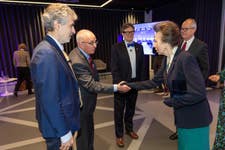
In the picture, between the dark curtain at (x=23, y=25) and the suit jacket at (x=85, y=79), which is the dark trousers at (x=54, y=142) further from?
the dark curtain at (x=23, y=25)

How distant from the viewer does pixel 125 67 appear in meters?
2.60

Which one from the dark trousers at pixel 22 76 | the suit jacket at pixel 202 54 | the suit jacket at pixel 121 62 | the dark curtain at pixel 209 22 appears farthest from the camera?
the dark trousers at pixel 22 76

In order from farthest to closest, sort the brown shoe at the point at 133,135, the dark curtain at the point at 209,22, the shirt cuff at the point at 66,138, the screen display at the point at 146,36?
1. the screen display at the point at 146,36
2. the dark curtain at the point at 209,22
3. the brown shoe at the point at 133,135
4. the shirt cuff at the point at 66,138

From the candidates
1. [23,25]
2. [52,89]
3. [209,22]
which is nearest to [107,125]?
[52,89]

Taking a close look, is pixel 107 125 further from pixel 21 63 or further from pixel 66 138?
pixel 21 63

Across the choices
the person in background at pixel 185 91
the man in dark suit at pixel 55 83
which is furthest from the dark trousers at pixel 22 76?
the person in background at pixel 185 91

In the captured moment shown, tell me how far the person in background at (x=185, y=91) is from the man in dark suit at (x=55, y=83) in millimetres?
779

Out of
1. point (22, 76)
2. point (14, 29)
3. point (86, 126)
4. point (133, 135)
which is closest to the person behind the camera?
point (86, 126)

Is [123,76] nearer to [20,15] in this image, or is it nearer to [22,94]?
[22,94]

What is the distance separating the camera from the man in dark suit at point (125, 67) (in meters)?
2.59

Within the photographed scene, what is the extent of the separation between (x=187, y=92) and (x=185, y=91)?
0.07 feet

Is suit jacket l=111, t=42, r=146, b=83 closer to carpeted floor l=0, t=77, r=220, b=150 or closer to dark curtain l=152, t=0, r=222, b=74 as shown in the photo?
carpeted floor l=0, t=77, r=220, b=150

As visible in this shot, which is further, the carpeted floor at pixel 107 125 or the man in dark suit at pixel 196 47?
the carpeted floor at pixel 107 125

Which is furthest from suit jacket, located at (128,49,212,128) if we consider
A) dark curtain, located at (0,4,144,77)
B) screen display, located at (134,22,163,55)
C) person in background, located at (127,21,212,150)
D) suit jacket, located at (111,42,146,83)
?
dark curtain, located at (0,4,144,77)
